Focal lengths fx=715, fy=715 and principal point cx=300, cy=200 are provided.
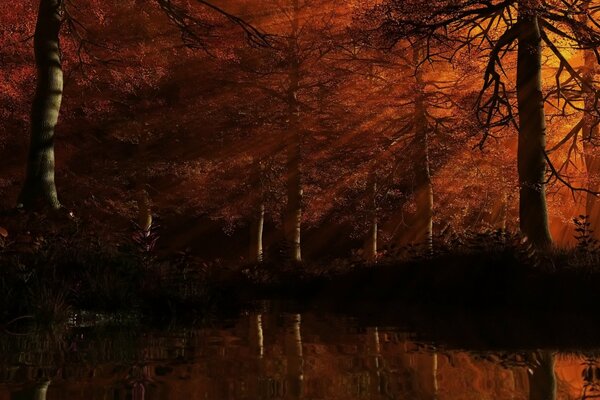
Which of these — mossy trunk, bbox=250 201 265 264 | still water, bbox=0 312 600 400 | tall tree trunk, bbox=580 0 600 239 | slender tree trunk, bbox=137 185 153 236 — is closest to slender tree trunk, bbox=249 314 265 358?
still water, bbox=0 312 600 400

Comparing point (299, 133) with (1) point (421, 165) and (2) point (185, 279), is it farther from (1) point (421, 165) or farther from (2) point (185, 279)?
(2) point (185, 279)

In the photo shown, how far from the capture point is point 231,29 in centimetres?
2184

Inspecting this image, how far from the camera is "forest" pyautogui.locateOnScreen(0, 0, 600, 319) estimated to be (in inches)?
465

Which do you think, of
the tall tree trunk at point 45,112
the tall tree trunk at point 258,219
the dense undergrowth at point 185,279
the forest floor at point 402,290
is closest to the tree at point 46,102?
the tall tree trunk at point 45,112

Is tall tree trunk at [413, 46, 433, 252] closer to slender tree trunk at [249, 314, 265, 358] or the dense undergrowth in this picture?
the dense undergrowth

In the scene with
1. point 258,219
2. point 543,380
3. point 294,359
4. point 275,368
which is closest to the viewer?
point 543,380

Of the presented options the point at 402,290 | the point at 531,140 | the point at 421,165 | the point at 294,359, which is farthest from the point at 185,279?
the point at 421,165

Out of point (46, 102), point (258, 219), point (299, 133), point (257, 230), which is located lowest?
point (257, 230)

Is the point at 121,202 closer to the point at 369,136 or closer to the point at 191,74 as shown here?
the point at 191,74

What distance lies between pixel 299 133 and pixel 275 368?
1771 centimetres

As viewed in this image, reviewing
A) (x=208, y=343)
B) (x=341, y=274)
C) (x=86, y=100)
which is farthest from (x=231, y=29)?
(x=208, y=343)

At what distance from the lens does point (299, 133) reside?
2252cm

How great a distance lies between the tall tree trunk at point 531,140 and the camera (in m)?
14.0

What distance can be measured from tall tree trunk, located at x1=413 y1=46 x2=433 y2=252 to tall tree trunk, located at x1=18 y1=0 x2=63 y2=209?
1010 centimetres
